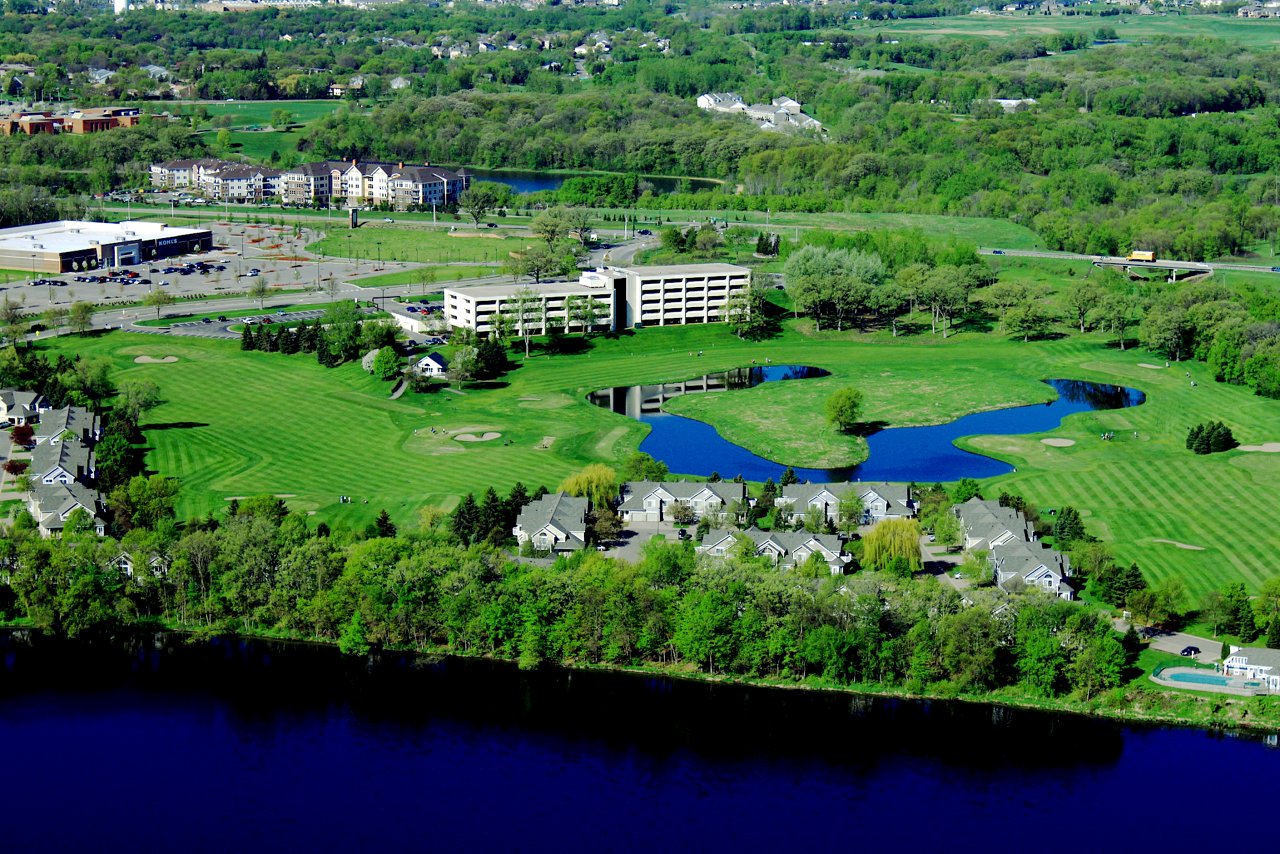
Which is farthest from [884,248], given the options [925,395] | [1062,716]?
[1062,716]

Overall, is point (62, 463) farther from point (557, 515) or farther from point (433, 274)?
point (433, 274)

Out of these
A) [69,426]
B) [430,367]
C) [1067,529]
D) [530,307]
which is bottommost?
[1067,529]

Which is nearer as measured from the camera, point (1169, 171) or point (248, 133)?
point (1169, 171)

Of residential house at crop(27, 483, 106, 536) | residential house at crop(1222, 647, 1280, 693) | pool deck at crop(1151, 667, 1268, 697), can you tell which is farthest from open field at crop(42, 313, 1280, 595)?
pool deck at crop(1151, 667, 1268, 697)

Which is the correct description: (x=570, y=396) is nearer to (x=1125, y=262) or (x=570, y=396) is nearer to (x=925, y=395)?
(x=925, y=395)

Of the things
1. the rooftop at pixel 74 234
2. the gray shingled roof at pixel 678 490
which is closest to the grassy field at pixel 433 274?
the rooftop at pixel 74 234

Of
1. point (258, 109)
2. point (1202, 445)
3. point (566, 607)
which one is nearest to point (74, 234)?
point (566, 607)

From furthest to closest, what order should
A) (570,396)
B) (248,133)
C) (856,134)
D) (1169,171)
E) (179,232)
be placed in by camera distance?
1. (248,133)
2. (856,134)
3. (1169,171)
4. (179,232)
5. (570,396)
